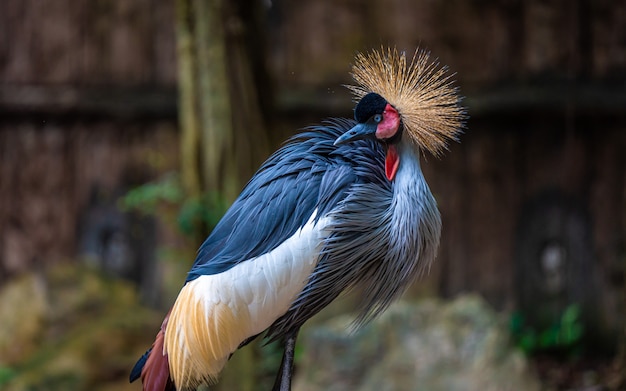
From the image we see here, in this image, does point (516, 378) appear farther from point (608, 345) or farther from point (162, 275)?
point (162, 275)

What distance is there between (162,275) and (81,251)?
1.53ft

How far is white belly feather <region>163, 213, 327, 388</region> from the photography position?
7.45 feet

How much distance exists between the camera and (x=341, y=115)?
481cm

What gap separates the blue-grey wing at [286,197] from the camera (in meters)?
2.30

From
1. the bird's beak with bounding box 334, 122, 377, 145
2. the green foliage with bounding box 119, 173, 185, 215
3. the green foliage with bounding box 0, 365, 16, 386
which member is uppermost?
the bird's beak with bounding box 334, 122, 377, 145

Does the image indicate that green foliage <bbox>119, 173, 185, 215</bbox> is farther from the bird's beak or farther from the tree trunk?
the bird's beak

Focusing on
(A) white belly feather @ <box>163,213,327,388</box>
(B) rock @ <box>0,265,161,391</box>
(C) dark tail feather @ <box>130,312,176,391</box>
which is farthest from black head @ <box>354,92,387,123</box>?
(B) rock @ <box>0,265,161,391</box>

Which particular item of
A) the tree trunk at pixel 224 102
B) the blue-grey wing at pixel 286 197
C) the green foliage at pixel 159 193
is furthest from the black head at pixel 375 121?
the green foliage at pixel 159 193

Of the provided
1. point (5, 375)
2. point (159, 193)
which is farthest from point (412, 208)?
point (5, 375)

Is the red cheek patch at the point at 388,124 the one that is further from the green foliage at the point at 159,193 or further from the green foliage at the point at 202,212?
the green foliage at the point at 159,193

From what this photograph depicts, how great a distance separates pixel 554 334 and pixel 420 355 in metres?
1.02

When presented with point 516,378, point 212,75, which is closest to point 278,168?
point 212,75

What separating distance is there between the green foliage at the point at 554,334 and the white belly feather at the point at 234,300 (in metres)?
2.74

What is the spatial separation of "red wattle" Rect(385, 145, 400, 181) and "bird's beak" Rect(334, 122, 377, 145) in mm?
71
